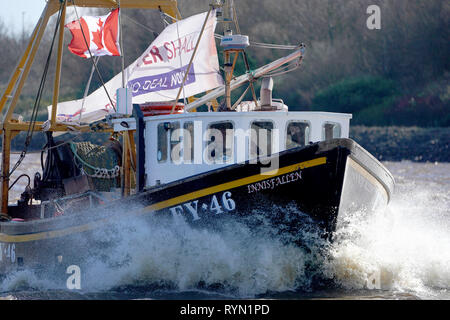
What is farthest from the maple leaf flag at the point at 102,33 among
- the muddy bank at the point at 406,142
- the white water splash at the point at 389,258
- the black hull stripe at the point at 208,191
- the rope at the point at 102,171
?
the muddy bank at the point at 406,142

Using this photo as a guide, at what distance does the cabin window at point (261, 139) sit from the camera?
1248 cm

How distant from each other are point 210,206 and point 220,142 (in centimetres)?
126

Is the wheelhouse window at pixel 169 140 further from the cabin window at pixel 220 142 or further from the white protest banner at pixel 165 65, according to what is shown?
the white protest banner at pixel 165 65

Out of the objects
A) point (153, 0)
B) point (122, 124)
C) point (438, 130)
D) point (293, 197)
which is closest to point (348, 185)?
point (293, 197)

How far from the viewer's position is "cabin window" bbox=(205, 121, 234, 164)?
12.5 metres

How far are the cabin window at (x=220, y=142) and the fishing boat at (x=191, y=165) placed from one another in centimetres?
2

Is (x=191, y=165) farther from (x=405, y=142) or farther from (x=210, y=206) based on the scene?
(x=405, y=142)

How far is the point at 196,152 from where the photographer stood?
1257cm

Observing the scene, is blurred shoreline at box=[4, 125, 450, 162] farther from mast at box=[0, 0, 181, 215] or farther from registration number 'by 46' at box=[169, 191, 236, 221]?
registration number 'by 46' at box=[169, 191, 236, 221]

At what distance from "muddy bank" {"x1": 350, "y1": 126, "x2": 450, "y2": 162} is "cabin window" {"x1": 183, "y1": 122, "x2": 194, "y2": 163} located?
35.8 metres

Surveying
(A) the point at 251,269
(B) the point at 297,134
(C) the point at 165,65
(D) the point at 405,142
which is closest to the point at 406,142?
(D) the point at 405,142

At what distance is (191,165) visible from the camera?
41.4 ft

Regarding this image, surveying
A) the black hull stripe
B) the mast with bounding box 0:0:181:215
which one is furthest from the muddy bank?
the black hull stripe

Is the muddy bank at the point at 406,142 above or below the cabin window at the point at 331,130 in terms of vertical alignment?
below
